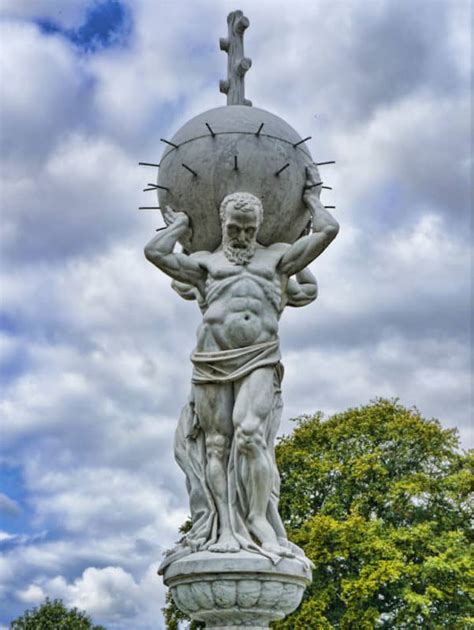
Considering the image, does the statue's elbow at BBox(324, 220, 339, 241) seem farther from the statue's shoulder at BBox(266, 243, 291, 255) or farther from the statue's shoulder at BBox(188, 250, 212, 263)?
the statue's shoulder at BBox(188, 250, 212, 263)

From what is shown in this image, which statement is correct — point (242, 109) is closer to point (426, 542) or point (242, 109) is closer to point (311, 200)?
point (311, 200)

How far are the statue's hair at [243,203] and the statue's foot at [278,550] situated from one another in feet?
11.4

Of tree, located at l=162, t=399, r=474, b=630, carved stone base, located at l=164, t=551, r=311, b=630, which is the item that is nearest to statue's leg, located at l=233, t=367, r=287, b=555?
carved stone base, located at l=164, t=551, r=311, b=630

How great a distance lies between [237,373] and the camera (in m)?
9.30

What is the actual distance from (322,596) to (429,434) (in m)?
7.15

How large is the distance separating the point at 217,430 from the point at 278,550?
1455mm

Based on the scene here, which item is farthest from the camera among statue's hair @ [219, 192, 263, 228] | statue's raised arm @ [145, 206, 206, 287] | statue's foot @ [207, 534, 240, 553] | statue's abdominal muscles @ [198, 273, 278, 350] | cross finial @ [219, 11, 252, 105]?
cross finial @ [219, 11, 252, 105]

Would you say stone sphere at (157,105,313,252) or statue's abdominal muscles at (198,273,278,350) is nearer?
statue's abdominal muscles at (198,273,278,350)

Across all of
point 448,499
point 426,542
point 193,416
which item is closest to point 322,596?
point 426,542

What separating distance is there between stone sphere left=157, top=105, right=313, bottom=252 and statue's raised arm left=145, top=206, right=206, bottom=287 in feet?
1.28

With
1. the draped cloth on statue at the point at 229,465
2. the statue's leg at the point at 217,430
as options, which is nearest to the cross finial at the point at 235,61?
the draped cloth on statue at the point at 229,465

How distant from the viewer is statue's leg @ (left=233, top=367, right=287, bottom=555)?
909 centimetres

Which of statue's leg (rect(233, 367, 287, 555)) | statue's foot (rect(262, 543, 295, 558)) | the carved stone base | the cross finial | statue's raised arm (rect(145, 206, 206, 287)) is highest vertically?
the cross finial

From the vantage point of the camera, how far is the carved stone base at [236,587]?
853 cm
